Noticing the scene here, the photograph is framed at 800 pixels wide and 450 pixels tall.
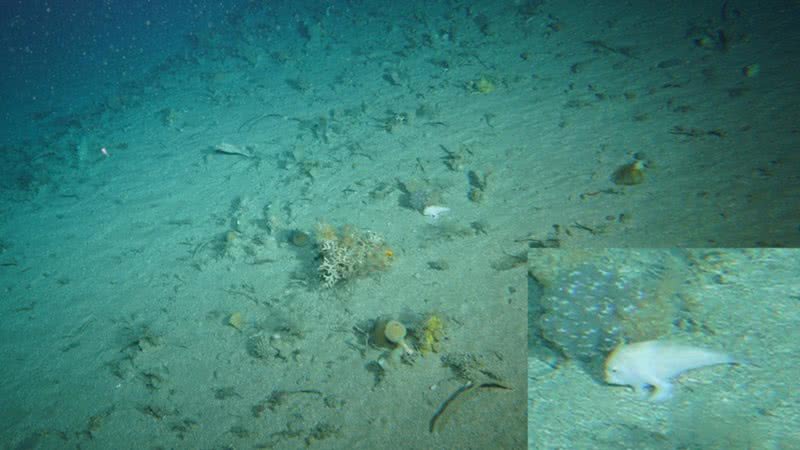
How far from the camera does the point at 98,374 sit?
5.05 metres

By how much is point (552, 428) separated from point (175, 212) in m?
7.87

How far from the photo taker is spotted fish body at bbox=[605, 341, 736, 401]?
3.05 metres

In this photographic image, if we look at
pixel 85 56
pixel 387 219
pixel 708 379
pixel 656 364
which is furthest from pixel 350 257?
pixel 85 56

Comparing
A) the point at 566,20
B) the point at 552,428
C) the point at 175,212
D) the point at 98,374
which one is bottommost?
the point at 98,374

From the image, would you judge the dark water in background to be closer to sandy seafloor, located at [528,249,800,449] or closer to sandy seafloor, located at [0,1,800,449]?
sandy seafloor, located at [0,1,800,449]

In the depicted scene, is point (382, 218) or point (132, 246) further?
point (132, 246)

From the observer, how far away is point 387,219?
229 inches

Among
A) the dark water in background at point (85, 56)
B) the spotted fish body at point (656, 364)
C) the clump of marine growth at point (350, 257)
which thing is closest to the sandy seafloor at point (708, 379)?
the spotted fish body at point (656, 364)

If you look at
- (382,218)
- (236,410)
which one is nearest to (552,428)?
(236,410)

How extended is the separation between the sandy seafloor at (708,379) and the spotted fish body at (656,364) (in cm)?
6

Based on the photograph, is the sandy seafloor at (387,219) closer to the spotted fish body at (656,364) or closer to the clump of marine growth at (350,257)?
the clump of marine growth at (350,257)

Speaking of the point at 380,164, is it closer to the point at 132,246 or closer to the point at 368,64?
the point at 132,246

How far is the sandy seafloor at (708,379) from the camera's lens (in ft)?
9.27

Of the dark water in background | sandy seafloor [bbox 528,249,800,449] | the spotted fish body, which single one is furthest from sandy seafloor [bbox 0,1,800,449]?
the dark water in background
